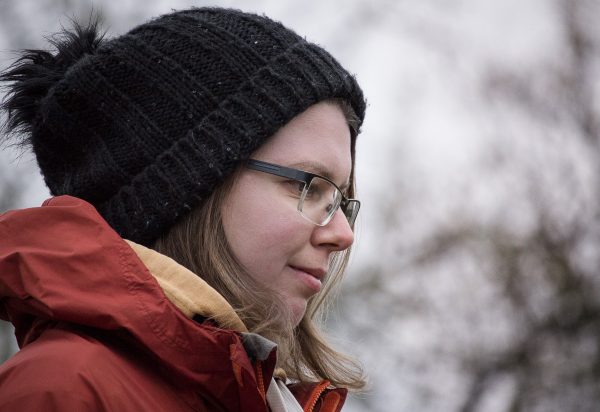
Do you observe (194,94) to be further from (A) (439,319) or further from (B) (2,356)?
(B) (2,356)

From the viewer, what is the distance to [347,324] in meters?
Answer: 8.50

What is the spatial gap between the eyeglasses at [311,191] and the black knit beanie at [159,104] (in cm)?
7

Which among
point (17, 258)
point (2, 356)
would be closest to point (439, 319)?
point (2, 356)

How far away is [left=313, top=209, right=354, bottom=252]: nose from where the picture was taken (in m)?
1.99

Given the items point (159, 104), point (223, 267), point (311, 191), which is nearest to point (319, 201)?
point (311, 191)

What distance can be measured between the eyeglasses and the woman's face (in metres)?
0.01

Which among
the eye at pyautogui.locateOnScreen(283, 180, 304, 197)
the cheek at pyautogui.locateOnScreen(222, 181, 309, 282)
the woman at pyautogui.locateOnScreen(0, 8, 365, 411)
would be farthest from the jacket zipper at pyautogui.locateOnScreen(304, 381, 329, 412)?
the eye at pyautogui.locateOnScreen(283, 180, 304, 197)

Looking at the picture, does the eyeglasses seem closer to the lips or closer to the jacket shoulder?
the lips

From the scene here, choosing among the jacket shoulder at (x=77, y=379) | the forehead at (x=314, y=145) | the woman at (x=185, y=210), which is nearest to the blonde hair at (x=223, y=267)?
the woman at (x=185, y=210)

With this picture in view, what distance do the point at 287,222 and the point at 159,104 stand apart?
0.41 meters

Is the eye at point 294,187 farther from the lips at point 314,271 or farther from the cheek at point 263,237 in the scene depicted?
the lips at point 314,271

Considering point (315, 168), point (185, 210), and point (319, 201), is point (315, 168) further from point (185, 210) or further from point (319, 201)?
point (185, 210)

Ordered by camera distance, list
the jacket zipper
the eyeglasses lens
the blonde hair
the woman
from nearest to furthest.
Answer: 1. the woman
2. the blonde hair
3. the eyeglasses lens
4. the jacket zipper

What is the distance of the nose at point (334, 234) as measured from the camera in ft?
6.52
